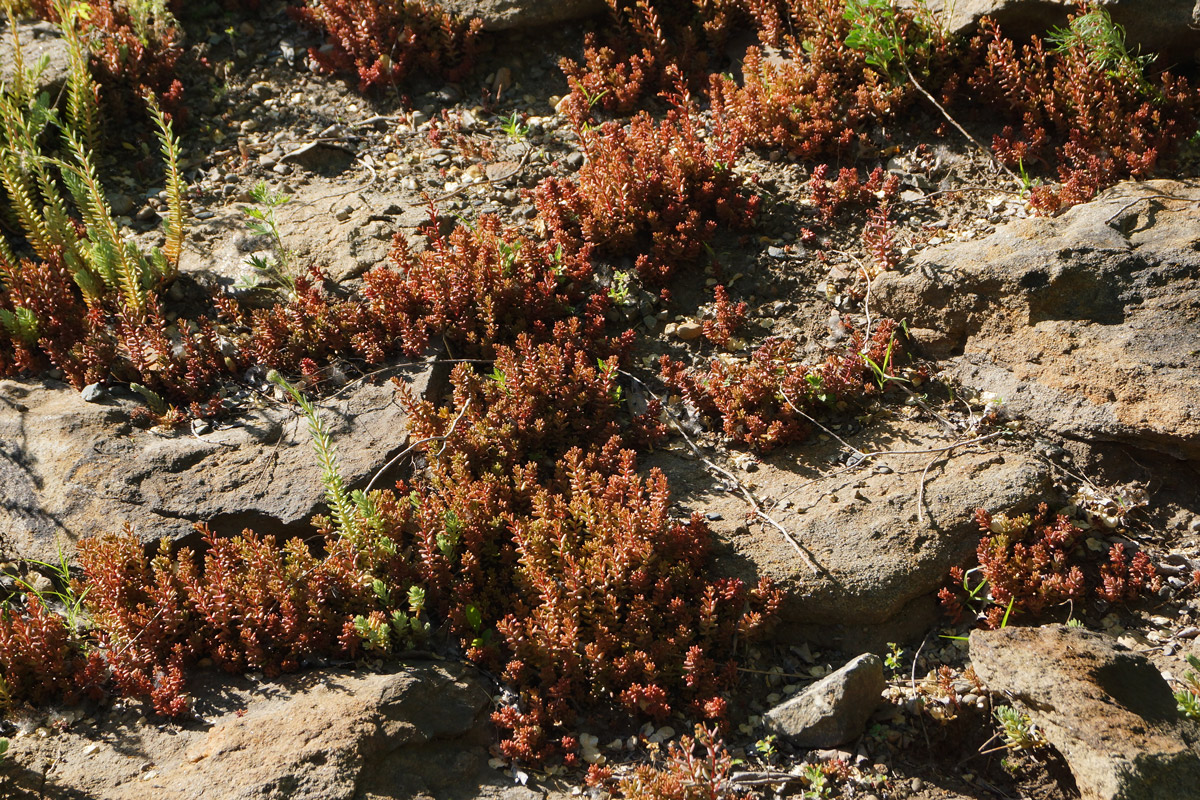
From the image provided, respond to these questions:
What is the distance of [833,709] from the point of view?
4359 millimetres

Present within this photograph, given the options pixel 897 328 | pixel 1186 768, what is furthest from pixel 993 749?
pixel 897 328

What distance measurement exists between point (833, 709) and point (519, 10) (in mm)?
6411

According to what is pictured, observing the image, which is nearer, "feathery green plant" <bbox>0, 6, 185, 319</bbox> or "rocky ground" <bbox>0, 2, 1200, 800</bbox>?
"rocky ground" <bbox>0, 2, 1200, 800</bbox>

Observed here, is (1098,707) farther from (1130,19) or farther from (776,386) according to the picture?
(1130,19)

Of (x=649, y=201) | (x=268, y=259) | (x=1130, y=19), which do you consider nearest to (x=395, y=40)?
(x=268, y=259)

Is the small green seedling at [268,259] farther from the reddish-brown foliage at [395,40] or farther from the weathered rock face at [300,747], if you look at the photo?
the weathered rock face at [300,747]

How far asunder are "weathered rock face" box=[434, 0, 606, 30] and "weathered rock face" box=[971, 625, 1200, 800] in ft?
20.4

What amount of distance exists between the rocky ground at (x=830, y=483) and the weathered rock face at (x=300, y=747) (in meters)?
0.01

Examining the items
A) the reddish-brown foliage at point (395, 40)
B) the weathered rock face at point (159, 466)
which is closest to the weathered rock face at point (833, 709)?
the weathered rock face at point (159, 466)

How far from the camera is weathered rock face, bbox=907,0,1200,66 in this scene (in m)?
6.39

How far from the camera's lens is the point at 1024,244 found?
5.75 metres

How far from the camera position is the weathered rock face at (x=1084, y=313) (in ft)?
17.0

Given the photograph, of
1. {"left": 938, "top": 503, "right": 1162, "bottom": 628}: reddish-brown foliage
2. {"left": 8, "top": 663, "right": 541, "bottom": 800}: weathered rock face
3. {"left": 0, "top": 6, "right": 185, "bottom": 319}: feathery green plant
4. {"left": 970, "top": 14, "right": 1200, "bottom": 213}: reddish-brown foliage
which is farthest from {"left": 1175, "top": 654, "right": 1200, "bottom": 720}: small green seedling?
Result: {"left": 0, "top": 6, "right": 185, "bottom": 319}: feathery green plant

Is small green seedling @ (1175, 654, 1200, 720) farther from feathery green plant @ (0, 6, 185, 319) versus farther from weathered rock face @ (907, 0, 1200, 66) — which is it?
feathery green plant @ (0, 6, 185, 319)
